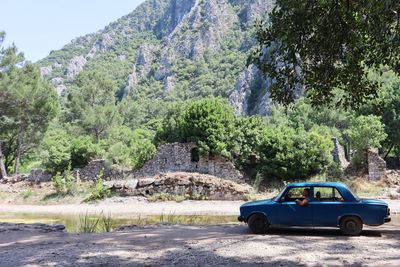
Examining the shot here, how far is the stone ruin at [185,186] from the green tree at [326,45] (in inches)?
599

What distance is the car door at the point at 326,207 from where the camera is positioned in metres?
11.3

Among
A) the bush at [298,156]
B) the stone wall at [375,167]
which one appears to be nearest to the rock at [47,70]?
the bush at [298,156]

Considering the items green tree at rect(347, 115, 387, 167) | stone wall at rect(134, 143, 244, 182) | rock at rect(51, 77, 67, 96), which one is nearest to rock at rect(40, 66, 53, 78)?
rock at rect(51, 77, 67, 96)

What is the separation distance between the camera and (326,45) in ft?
34.3

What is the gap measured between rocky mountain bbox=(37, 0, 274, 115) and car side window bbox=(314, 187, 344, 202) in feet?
252

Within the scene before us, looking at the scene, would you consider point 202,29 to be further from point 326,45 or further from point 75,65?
point 326,45

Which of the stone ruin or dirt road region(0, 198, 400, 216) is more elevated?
the stone ruin

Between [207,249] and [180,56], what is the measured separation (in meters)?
125

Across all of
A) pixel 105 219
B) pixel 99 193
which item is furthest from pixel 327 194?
pixel 99 193

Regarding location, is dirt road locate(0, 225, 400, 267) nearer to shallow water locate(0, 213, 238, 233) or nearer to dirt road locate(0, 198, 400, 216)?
shallow water locate(0, 213, 238, 233)

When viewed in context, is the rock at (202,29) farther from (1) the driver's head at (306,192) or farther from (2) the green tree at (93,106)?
(1) the driver's head at (306,192)

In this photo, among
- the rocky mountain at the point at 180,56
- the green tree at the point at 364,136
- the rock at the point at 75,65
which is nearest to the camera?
the green tree at the point at 364,136

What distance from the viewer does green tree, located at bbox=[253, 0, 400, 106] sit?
9703mm

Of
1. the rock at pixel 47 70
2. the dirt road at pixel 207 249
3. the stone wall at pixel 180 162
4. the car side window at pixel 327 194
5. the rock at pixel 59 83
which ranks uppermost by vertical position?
the rock at pixel 47 70
